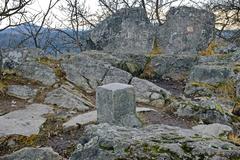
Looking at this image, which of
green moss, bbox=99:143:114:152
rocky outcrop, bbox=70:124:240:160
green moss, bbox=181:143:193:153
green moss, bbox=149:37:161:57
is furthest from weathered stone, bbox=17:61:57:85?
green moss, bbox=181:143:193:153

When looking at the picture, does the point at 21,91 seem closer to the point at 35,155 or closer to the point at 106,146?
the point at 35,155

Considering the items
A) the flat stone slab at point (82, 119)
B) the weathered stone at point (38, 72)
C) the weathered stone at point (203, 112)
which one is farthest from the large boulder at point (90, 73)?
the weathered stone at point (203, 112)

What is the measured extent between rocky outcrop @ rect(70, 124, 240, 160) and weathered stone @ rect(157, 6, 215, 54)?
28.0ft

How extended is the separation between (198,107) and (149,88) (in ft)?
5.48

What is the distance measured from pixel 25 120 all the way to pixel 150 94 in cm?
286

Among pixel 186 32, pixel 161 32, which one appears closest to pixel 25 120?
pixel 161 32

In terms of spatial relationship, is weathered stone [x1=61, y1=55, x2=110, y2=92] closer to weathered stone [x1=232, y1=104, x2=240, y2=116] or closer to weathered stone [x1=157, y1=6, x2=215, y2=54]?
weathered stone [x1=232, y1=104, x2=240, y2=116]

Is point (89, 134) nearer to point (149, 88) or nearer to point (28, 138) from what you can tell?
point (28, 138)

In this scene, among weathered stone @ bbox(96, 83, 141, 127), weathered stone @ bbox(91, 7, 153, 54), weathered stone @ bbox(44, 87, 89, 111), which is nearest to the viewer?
weathered stone @ bbox(96, 83, 141, 127)

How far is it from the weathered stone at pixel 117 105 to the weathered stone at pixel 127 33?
5525 millimetres

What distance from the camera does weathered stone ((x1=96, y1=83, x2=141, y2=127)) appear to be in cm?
541

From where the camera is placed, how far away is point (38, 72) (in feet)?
27.7

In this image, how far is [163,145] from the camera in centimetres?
267

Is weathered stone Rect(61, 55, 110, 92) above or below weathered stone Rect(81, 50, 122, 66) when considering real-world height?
below
